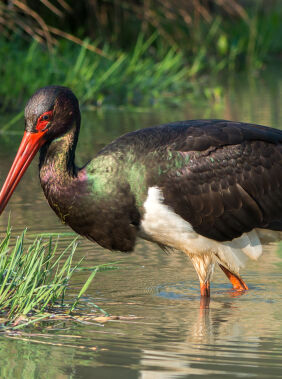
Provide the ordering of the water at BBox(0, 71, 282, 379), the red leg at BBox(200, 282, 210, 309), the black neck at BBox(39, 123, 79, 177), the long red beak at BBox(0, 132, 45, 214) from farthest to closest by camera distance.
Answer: the red leg at BBox(200, 282, 210, 309) < the black neck at BBox(39, 123, 79, 177) < the long red beak at BBox(0, 132, 45, 214) < the water at BBox(0, 71, 282, 379)

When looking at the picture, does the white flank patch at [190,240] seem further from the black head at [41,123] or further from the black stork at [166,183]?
the black head at [41,123]

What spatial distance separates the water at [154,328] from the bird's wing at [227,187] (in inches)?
16.1

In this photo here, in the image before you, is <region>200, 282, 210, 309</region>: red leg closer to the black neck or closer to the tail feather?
the tail feather

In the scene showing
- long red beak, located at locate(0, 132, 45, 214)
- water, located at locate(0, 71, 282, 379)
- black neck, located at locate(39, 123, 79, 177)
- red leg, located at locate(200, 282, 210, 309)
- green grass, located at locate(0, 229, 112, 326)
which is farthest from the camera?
red leg, located at locate(200, 282, 210, 309)

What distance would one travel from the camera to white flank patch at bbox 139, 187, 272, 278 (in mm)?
5145

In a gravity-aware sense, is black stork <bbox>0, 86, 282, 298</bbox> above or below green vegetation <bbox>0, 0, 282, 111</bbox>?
above

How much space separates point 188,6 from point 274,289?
8.87m

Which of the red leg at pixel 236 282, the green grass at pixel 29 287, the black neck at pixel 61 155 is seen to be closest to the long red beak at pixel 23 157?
the black neck at pixel 61 155

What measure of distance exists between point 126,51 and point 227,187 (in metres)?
8.93

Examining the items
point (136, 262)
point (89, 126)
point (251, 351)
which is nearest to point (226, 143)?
point (136, 262)

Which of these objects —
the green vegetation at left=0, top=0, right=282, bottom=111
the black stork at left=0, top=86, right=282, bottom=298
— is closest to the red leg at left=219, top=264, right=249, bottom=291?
the black stork at left=0, top=86, right=282, bottom=298

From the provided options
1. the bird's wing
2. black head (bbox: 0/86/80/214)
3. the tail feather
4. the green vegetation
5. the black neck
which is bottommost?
the green vegetation

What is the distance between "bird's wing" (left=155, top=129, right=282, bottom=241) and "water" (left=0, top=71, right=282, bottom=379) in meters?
0.41

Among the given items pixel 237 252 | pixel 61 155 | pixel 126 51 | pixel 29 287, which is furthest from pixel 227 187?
pixel 126 51
